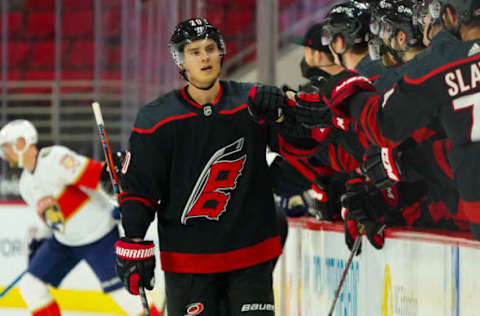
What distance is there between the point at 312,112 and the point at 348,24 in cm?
62

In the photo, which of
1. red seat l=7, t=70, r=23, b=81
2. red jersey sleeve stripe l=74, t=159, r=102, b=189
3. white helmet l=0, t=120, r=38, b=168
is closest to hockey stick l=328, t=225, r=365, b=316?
red jersey sleeve stripe l=74, t=159, r=102, b=189

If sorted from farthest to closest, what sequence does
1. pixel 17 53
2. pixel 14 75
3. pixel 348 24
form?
pixel 17 53
pixel 14 75
pixel 348 24

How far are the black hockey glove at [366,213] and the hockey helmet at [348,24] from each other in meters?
0.53

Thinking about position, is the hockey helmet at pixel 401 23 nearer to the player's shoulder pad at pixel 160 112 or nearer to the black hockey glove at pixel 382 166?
the black hockey glove at pixel 382 166

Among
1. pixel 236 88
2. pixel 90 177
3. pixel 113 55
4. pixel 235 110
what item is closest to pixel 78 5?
pixel 113 55

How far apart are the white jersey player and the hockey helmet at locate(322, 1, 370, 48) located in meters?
1.86

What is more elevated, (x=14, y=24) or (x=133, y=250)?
(x=14, y=24)

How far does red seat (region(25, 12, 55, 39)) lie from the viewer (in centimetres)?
1027

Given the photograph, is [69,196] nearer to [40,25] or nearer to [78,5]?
[78,5]

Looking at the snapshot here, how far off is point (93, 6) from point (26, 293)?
5331 millimetres

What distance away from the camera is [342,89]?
243 centimetres

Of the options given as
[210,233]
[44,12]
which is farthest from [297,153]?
[44,12]

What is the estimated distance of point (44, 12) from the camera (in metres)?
10.3

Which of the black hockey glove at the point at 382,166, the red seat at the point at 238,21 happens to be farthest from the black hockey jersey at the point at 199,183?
the red seat at the point at 238,21
